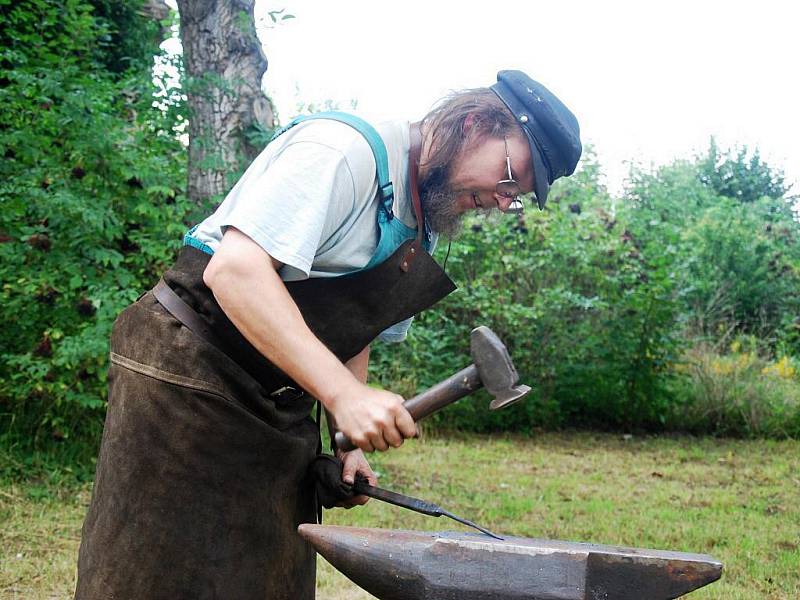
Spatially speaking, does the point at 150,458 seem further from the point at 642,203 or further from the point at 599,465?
the point at 642,203

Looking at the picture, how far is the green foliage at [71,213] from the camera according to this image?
4277mm

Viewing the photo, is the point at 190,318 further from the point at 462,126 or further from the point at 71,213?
the point at 71,213

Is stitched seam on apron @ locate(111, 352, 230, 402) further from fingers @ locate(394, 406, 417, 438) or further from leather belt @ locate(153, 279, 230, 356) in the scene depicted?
fingers @ locate(394, 406, 417, 438)

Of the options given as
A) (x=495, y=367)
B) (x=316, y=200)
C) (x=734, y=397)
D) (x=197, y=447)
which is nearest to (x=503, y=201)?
(x=495, y=367)

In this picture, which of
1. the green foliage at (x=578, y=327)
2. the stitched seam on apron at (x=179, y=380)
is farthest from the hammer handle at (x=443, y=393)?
the green foliage at (x=578, y=327)

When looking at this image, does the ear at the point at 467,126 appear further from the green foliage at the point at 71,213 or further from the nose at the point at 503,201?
the green foliage at the point at 71,213

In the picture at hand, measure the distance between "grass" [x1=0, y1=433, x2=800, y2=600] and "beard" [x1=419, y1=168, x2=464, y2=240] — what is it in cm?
210

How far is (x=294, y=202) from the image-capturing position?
1.58m

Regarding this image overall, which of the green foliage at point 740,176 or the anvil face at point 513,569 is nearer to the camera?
the anvil face at point 513,569

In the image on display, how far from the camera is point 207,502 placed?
181 centimetres

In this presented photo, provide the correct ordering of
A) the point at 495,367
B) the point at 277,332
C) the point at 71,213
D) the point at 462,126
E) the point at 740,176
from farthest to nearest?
the point at 740,176 → the point at 71,213 → the point at 462,126 → the point at 495,367 → the point at 277,332

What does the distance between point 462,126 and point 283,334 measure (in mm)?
696

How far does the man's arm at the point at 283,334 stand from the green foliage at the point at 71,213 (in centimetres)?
285

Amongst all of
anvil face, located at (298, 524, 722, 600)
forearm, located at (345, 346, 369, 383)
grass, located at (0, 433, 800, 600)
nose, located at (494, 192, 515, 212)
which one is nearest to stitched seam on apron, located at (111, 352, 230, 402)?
anvil face, located at (298, 524, 722, 600)
